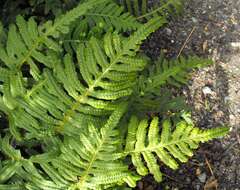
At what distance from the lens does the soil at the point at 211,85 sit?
313cm

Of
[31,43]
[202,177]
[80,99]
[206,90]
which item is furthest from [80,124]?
[206,90]

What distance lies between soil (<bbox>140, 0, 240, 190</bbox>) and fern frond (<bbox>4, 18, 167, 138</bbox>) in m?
1.01

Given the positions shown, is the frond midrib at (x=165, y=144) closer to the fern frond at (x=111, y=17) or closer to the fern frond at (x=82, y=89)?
the fern frond at (x=82, y=89)

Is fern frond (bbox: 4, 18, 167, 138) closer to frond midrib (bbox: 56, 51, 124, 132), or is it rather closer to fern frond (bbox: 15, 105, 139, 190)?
frond midrib (bbox: 56, 51, 124, 132)

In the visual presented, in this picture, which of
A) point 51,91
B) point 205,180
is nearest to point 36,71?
point 51,91

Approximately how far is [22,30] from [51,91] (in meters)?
0.38

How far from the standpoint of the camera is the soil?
123 inches

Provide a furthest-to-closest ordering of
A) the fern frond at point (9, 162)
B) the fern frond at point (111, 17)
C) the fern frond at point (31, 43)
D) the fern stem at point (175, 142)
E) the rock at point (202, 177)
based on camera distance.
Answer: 1. the rock at point (202, 177)
2. the fern frond at point (111, 17)
3. the fern frond at point (31, 43)
4. the fern frond at point (9, 162)
5. the fern stem at point (175, 142)

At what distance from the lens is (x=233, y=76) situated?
3.48 metres

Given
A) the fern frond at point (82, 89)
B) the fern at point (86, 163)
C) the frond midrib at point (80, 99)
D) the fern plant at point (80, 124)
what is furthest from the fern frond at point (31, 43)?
the fern at point (86, 163)

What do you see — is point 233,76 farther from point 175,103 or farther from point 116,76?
point 116,76

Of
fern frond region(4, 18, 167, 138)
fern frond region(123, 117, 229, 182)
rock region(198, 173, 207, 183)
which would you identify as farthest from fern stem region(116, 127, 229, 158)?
rock region(198, 173, 207, 183)

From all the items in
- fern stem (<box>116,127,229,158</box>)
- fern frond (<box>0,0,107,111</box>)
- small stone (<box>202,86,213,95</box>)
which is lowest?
small stone (<box>202,86,213,95</box>)

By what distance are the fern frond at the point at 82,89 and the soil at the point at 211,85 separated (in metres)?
1.01
